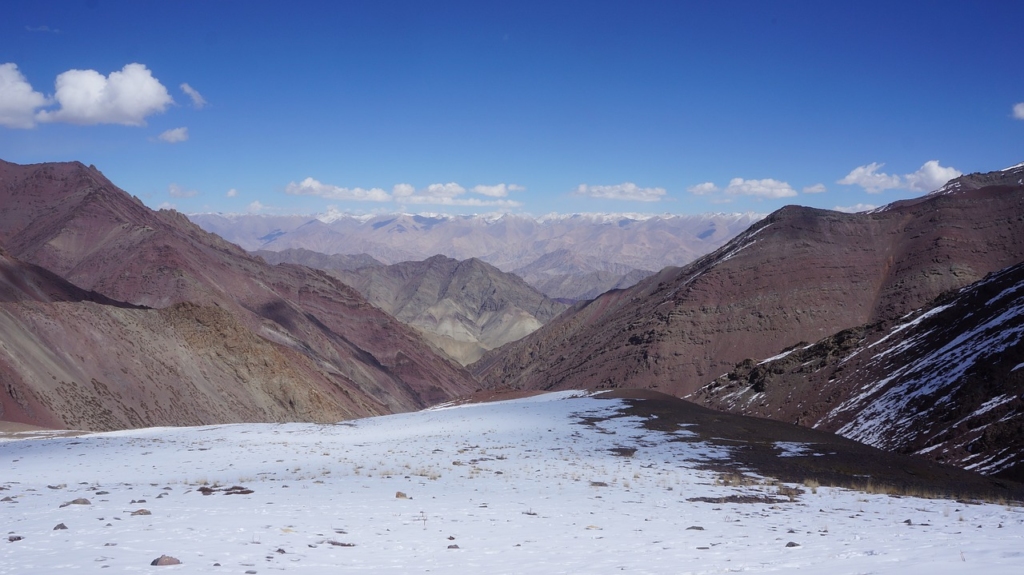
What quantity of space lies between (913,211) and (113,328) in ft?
278

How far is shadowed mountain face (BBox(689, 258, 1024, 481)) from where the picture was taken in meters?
29.8

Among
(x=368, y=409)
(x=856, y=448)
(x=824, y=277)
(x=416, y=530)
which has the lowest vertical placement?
(x=368, y=409)

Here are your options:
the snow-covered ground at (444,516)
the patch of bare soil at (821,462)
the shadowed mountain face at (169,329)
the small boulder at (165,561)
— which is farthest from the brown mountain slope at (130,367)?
the small boulder at (165,561)

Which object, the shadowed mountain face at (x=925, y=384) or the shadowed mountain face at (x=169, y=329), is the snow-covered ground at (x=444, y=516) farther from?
the shadowed mountain face at (x=169, y=329)

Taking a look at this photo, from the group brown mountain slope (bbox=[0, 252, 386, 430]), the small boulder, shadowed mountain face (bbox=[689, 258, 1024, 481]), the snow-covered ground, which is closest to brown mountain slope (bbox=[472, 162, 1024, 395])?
shadowed mountain face (bbox=[689, 258, 1024, 481])

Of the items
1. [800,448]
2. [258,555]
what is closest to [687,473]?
[800,448]

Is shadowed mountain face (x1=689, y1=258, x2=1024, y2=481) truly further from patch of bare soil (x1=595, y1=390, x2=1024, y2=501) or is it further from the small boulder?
the small boulder

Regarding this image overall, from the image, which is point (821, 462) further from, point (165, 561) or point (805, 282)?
point (805, 282)

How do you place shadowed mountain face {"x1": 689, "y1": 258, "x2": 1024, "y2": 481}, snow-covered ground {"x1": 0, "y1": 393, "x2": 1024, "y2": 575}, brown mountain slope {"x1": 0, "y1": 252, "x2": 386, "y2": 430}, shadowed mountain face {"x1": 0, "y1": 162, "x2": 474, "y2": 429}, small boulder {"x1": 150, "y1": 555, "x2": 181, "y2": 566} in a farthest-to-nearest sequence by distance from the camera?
shadowed mountain face {"x1": 0, "y1": 162, "x2": 474, "y2": 429}
brown mountain slope {"x1": 0, "y1": 252, "x2": 386, "y2": 430}
shadowed mountain face {"x1": 689, "y1": 258, "x2": 1024, "y2": 481}
snow-covered ground {"x1": 0, "y1": 393, "x2": 1024, "y2": 575}
small boulder {"x1": 150, "y1": 555, "x2": 181, "y2": 566}

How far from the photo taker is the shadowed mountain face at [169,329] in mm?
44688

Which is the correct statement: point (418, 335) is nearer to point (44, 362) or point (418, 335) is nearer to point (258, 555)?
point (44, 362)

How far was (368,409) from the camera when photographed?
3019 inches

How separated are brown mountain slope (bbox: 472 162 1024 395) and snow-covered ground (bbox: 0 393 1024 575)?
55.2 m

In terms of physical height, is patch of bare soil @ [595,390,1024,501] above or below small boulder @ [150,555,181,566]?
below
